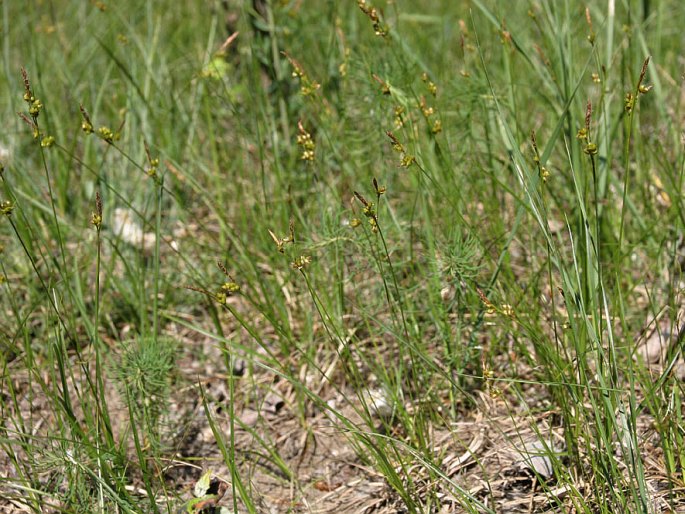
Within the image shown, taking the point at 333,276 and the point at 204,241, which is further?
the point at 204,241

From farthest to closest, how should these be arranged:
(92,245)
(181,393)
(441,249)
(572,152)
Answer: (92,245)
(181,393)
(572,152)
(441,249)

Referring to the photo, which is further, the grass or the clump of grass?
the clump of grass

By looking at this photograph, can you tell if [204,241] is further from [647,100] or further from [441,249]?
[647,100]

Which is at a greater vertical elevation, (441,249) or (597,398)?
(441,249)

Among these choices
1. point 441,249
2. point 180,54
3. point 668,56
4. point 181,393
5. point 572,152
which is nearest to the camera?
point 441,249

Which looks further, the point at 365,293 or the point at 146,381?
the point at 365,293

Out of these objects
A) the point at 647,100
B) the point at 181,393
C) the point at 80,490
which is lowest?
the point at 181,393

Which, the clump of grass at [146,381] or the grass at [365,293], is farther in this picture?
the clump of grass at [146,381]

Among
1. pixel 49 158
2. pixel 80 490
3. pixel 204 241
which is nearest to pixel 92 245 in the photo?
pixel 204 241

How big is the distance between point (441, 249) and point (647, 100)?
1.40 m

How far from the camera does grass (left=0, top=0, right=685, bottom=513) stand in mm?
1644

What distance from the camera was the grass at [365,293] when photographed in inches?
64.7

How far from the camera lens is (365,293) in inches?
93.7

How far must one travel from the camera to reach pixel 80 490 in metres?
1.68
